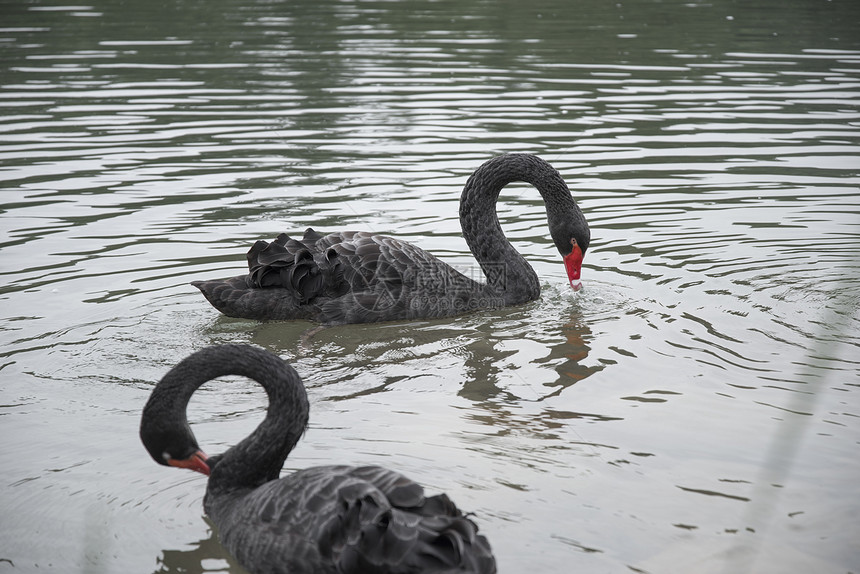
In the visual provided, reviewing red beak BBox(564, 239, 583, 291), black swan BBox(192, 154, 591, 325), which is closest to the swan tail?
black swan BBox(192, 154, 591, 325)

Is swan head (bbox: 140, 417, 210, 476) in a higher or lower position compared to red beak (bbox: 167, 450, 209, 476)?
higher

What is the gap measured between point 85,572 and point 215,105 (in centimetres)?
1012

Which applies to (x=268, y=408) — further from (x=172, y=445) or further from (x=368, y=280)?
(x=368, y=280)

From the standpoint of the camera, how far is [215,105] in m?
13.2

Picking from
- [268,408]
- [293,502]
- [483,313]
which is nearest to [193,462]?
[268,408]

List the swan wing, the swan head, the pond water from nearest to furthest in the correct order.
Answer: the swan wing, the swan head, the pond water

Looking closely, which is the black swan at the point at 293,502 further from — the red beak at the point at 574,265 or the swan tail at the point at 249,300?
the red beak at the point at 574,265

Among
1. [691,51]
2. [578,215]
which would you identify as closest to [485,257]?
[578,215]

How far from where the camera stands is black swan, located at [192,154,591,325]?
651cm

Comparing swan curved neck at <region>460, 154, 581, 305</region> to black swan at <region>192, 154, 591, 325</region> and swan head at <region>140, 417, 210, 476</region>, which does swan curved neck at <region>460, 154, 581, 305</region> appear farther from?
swan head at <region>140, 417, 210, 476</region>

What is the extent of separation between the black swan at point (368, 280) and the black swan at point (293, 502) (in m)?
2.38

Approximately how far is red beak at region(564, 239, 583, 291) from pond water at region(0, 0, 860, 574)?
14cm

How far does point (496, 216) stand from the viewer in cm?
725

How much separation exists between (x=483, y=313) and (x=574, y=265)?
0.74 m
